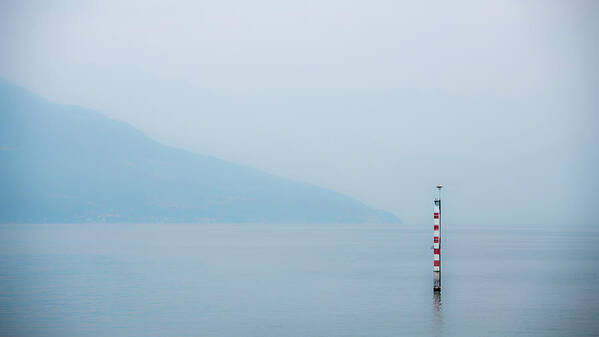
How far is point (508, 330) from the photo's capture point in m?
25.9

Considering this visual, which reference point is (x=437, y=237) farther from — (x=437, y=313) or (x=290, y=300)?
(x=290, y=300)

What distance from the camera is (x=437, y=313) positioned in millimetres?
30469

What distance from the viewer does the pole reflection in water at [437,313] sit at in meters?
26.5

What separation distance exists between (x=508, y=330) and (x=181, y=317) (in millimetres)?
12546

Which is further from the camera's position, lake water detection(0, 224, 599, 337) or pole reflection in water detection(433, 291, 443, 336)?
pole reflection in water detection(433, 291, 443, 336)

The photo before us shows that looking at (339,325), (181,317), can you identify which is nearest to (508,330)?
(339,325)

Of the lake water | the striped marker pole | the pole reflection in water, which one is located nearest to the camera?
the lake water

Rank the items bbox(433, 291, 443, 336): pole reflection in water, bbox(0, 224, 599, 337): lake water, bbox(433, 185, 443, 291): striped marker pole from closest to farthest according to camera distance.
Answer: bbox(0, 224, 599, 337): lake water → bbox(433, 291, 443, 336): pole reflection in water → bbox(433, 185, 443, 291): striped marker pole

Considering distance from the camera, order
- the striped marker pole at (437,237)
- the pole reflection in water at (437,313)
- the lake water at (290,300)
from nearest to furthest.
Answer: the lake water at (290,300)
the pole reflection in water at (437,313)
the striped marker pole at (437,237)

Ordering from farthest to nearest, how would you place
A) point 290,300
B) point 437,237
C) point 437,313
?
1. point 290,300
2. point 437,237
3. point 437,313

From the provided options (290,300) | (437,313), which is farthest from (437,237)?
(290,300)

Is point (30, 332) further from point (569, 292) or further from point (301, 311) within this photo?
point (569, 292)

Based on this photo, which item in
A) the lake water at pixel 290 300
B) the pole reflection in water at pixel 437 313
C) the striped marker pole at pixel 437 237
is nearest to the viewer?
the lake water at pixel 290 300

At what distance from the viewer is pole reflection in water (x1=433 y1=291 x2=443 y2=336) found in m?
26.5
